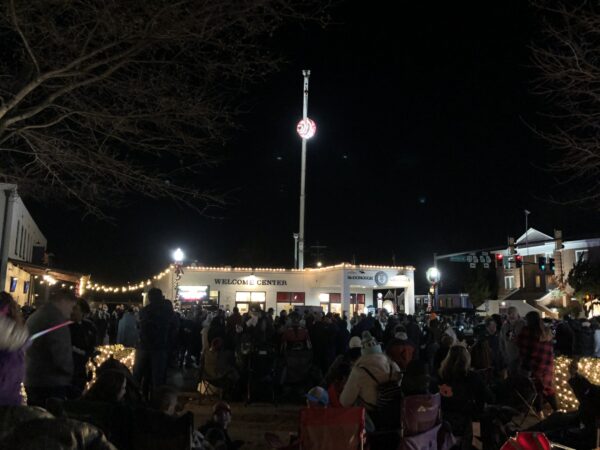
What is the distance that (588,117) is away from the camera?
991 centimetres

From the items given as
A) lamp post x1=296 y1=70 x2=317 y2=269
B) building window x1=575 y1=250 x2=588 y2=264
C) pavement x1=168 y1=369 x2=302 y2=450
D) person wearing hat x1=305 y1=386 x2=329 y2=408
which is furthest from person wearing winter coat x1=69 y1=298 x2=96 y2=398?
building window x1=575 y1=250 x2=588 y2=264

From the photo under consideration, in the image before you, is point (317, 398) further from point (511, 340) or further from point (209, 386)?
point (209, 386)

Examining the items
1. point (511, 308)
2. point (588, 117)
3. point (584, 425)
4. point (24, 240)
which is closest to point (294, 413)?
point (511, 308)

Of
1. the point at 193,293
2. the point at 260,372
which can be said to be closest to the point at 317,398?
the point at 260,372

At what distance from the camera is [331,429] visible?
4.36 meters

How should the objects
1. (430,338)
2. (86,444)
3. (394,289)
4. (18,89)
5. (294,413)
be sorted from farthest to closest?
(394,289)
(430,338)
(294,413)
(18,89)
(86,444)

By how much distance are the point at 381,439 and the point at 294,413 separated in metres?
5.03

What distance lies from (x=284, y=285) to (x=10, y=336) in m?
22.8

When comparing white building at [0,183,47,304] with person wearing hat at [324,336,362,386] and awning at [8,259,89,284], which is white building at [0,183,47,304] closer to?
awning at [8,259,89,284]

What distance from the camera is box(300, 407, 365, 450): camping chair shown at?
436cm

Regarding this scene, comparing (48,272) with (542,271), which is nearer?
(48,272)

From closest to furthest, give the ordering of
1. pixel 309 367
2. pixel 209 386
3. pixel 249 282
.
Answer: pixel 309 367 → pixel 209 386 → pixel 249 282

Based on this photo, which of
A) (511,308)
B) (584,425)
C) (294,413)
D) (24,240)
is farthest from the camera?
(24,240)

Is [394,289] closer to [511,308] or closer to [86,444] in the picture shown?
[511,308]
